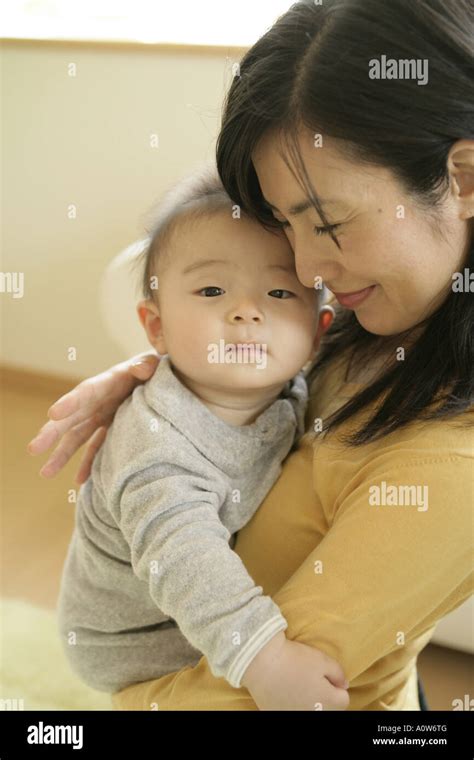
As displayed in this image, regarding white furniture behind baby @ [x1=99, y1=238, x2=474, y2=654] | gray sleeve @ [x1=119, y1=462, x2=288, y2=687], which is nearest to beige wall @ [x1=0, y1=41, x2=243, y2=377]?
white furniture behind baby @ [x1=99, y1=238, x2=474, y2=654]

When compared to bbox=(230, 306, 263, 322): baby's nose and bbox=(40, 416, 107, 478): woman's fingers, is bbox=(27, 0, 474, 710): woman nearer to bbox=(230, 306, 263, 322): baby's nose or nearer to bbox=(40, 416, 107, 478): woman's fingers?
bbox=(230, 306, 263, 322): baby's nose

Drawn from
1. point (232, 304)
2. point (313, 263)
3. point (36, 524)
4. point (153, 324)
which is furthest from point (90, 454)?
point (36, 524)

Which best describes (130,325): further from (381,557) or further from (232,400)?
(381,557)

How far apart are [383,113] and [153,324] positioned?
46cm

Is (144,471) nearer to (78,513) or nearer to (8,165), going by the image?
(78,513)

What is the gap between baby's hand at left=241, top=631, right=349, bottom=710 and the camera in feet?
2.86

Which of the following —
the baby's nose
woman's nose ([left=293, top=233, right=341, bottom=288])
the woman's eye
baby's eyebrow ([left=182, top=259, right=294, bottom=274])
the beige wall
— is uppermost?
the beige wall

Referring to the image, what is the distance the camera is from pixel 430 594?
2.93ft

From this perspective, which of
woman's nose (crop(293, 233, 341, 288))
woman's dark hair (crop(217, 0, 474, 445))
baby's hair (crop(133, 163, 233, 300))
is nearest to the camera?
woman's dark hair (crop(217, 0, 474, 445))

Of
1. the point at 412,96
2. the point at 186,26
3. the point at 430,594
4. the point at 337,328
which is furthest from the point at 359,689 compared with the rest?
the point at 186,26

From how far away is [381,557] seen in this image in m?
0.88

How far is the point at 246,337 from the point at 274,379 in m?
0.08

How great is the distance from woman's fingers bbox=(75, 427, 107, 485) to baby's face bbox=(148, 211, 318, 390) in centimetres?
22

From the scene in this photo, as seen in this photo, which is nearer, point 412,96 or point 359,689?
point 412,96
